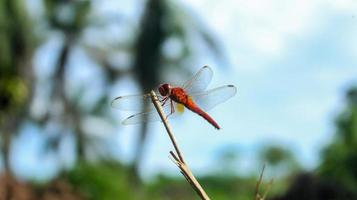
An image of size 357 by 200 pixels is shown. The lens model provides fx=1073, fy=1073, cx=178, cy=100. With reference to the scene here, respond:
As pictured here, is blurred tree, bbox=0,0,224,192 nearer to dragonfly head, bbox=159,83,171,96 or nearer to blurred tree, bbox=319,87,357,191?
blurred tree, bbox=319,87,357,191

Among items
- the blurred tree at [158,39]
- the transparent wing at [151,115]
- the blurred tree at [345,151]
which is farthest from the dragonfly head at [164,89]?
the blurred tree at [158,39]

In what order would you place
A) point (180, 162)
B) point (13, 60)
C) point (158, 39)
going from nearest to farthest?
1. point (180, 162)
2. point (13, 60)
3. point (158, 39)

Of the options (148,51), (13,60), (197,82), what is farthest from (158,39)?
(197,82)

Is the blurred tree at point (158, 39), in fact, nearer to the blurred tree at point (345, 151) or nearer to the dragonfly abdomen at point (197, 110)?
the blurred tree at point (345, 151)

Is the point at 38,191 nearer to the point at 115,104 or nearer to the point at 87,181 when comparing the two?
the point at 87,181

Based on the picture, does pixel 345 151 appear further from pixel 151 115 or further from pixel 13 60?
pixel 151 115

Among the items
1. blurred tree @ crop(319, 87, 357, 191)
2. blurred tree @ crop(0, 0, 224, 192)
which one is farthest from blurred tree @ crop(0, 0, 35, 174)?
blurred tree @ crop(319, 87, 357, 191)
